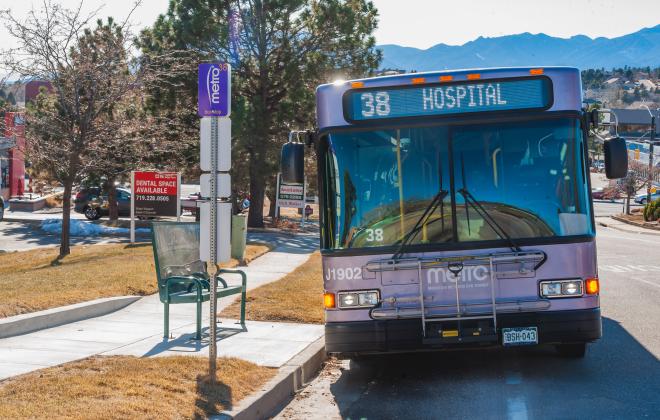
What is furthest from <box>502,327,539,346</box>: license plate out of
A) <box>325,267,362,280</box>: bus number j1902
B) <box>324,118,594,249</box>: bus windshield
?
<box>325,267,362,280</box>: bus number j1902

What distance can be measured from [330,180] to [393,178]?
61cm

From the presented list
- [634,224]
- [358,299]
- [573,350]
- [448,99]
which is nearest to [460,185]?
[448,99]

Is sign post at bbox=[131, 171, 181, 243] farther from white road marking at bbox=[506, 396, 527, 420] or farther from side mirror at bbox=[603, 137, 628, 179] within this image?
white road marking at bbox=[506, 396, 527, 420]

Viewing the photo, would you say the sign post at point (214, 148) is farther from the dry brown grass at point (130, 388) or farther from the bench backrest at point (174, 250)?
the bench backrest at point (174, 250)

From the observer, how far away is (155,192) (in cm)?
2342

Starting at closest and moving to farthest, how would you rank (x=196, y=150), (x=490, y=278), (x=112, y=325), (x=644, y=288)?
(x=490, y=278), (x=112, y=325), (x=644, y=288), (x=196, y=150)

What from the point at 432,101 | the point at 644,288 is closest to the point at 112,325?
the point at 432,101

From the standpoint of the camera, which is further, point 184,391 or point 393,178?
point 393,178

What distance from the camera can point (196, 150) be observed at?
32.8 metres

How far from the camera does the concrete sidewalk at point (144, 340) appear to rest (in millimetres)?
8852

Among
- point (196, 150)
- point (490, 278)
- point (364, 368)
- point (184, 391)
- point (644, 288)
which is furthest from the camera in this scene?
point (196, 150)

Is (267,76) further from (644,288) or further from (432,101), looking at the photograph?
(432,101)

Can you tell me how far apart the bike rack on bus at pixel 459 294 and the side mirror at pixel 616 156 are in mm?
1221

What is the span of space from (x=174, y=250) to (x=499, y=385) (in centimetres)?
478
